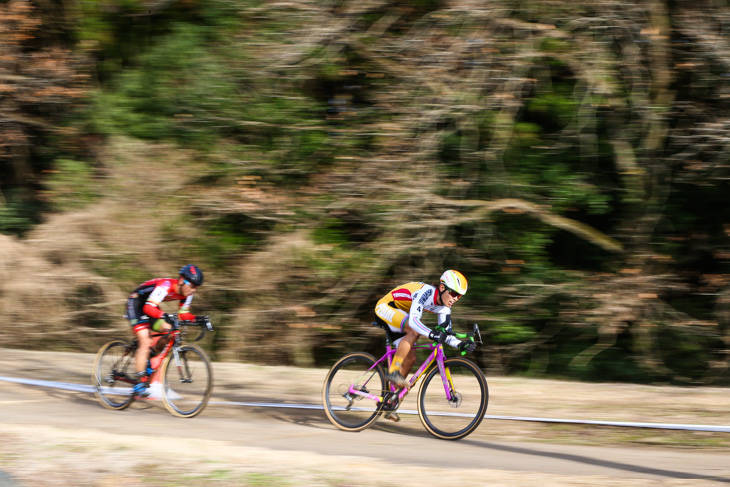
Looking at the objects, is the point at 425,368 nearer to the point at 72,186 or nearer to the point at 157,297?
the point at 157,297

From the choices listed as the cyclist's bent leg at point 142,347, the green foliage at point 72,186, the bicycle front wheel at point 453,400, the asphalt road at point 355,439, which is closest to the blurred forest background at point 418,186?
the green foliage at point 72,186

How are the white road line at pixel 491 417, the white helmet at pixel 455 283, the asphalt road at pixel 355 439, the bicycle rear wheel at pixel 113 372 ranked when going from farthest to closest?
1. the bicycle rear wheel at pixel 113 372
2. the white road line at pixel 491 417
3. the white helmet at pixel 455 283
4. the asphalt road at pixel 355 439

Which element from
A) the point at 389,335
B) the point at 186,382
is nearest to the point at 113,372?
the point at 186,382

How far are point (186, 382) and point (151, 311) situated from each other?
93 cm

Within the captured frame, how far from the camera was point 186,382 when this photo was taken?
8219 millimetres

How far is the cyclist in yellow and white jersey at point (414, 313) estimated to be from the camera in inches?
277

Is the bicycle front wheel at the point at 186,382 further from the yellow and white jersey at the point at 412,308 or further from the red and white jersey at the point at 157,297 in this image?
the yellow and white jersey at the point at 412,308

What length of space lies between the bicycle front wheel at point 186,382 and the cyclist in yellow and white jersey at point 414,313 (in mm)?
2156

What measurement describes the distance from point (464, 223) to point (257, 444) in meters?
5.68

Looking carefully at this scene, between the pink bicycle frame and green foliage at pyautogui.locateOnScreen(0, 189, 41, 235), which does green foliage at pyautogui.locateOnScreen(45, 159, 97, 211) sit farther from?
the pink bicycle frame

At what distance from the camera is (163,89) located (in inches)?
533

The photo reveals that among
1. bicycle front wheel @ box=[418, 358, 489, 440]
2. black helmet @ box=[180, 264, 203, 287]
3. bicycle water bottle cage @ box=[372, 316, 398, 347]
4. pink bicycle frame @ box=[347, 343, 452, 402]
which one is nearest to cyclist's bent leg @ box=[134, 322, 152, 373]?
black helmet @ box=[180, 264, 203, 287]

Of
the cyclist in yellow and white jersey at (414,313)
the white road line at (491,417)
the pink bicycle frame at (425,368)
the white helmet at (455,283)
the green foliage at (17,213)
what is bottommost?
the green foliage at (17,213)

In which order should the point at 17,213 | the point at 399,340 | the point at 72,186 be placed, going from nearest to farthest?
1. the point at 399,340
2. the point at 72,186
3. the point at 17,213
